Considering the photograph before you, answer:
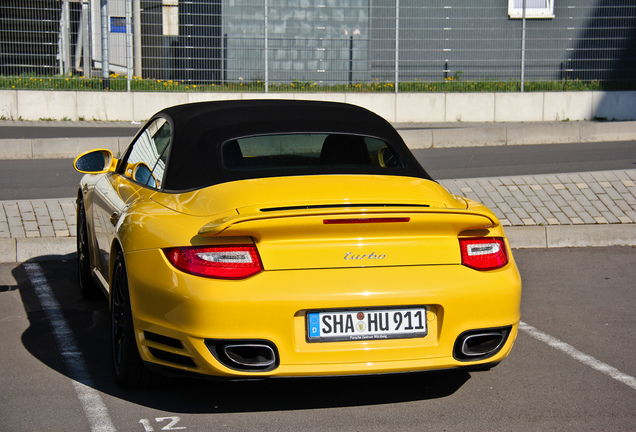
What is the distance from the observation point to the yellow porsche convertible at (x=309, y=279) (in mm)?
4004

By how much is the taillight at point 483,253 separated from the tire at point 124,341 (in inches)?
65.2

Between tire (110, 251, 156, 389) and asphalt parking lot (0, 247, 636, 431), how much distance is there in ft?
0.24

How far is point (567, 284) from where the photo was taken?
7496 millimetres

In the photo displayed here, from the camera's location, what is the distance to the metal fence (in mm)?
19000

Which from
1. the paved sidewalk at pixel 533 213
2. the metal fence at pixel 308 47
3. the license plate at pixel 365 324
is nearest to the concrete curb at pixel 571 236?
the paved sidewalk at pixel 533 213

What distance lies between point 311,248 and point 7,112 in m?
16.4

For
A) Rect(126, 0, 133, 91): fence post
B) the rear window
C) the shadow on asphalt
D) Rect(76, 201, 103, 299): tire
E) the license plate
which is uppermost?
Rect(126, 0, 133, 91): fence post

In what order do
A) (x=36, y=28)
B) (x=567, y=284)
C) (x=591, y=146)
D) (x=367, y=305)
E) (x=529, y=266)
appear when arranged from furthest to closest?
(x=36, y=28) → (x=591, y=146) → (x=529, y=266) → (x=567, y=284) → (x=367, y=305)

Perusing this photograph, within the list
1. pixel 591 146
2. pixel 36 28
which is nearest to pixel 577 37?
pixel 591 146

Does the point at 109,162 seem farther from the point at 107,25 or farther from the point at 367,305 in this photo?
the point at 107,25

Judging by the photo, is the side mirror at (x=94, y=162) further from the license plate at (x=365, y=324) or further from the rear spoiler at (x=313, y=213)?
the license plate at (x=365, y=324)

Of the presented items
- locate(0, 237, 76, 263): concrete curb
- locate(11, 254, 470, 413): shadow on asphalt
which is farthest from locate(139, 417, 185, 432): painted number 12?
locate(0, 237, 76, 263): concrete curb

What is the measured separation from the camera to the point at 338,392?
4711 mm

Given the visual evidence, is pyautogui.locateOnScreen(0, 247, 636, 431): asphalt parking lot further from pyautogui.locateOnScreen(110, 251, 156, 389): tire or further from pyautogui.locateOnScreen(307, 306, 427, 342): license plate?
pyautogui.locateOnScreen(307, 306, 427, 342): license plate
